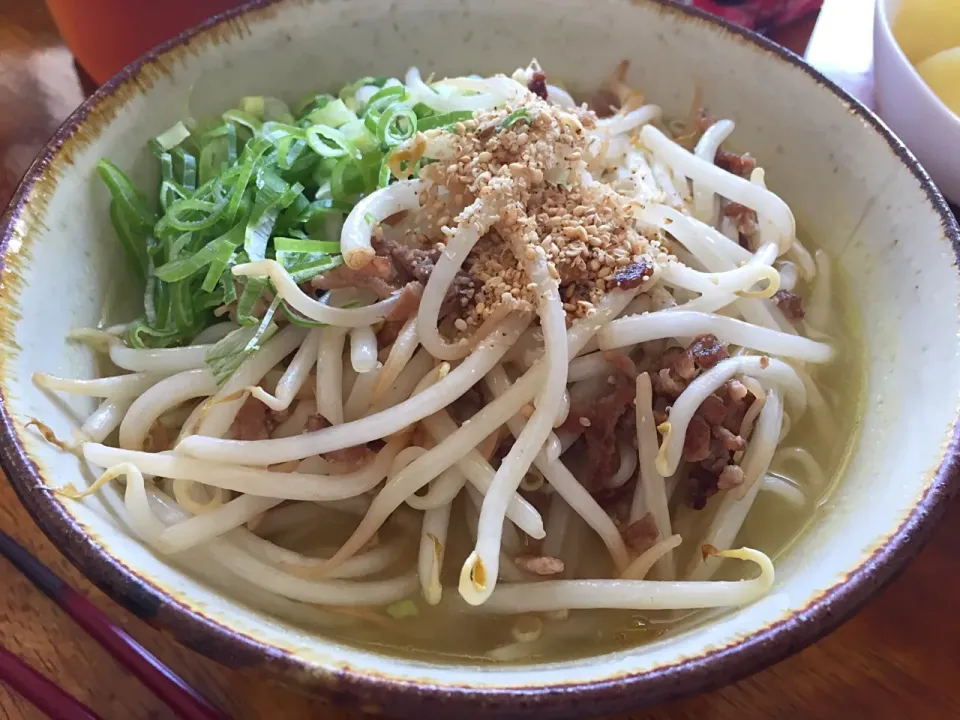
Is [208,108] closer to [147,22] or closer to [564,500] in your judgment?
[147,22]

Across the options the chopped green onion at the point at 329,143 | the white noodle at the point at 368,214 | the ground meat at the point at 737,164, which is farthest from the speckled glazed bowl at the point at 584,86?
the white noodle at the point at 368,214

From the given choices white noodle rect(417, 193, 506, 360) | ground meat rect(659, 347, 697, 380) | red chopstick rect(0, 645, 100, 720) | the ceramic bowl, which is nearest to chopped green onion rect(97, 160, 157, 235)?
white noodle rect(417, 193, 506, 360)

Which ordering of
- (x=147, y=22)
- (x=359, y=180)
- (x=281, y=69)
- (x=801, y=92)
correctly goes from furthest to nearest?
(x=147, y=22), (x=281, y=69), (x=801, y=92), (x=359, y=180)

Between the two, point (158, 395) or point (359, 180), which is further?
point (359, 180)

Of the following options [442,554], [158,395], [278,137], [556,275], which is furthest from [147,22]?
[442,554]

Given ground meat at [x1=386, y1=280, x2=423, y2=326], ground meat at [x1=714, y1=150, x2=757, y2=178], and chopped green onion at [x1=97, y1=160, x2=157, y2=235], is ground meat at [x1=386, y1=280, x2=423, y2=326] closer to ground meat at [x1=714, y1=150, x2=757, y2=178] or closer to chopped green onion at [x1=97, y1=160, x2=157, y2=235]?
chopped green onion at [x1=97, y1=160, x2=157, y2=235]
